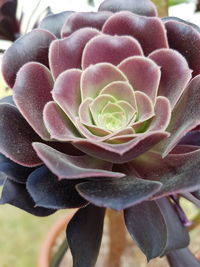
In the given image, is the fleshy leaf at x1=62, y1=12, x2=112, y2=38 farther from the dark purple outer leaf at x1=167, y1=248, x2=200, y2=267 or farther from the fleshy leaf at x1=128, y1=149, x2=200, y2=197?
the dark purple outer leaf at x1=167, y1=248, x2=200, y2=267

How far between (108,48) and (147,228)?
0.54ft

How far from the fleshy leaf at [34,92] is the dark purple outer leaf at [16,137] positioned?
0.9 inches

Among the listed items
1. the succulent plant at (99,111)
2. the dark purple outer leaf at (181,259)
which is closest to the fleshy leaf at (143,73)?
the succulent plant at (99,111)

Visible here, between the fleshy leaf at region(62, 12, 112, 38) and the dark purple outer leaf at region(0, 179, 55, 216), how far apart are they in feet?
0.48

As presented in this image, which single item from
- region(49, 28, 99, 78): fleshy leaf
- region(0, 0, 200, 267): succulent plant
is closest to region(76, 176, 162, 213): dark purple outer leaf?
region(0, 0, 200, 267): succulent plant

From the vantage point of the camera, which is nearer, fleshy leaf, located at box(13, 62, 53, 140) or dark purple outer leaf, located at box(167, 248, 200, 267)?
fleshy leaf, located at box(13, 62, 53, 140)

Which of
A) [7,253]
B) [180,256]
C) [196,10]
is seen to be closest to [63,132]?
[180,256]

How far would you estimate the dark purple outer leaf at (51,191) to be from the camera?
0.31m

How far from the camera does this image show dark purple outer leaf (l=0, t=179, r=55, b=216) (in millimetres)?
336

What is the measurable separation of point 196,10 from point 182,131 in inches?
20.9

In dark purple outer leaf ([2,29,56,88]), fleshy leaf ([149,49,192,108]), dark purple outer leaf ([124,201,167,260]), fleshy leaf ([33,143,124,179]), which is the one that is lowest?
dark purple outer leaf ([124,201,167,260])

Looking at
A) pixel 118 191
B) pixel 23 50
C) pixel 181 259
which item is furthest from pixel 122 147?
pixel 181 259

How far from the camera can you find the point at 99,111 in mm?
368

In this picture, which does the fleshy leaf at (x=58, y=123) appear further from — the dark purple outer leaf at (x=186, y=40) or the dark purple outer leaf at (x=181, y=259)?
the dark purple outer leaf at (x=181, y=259)
